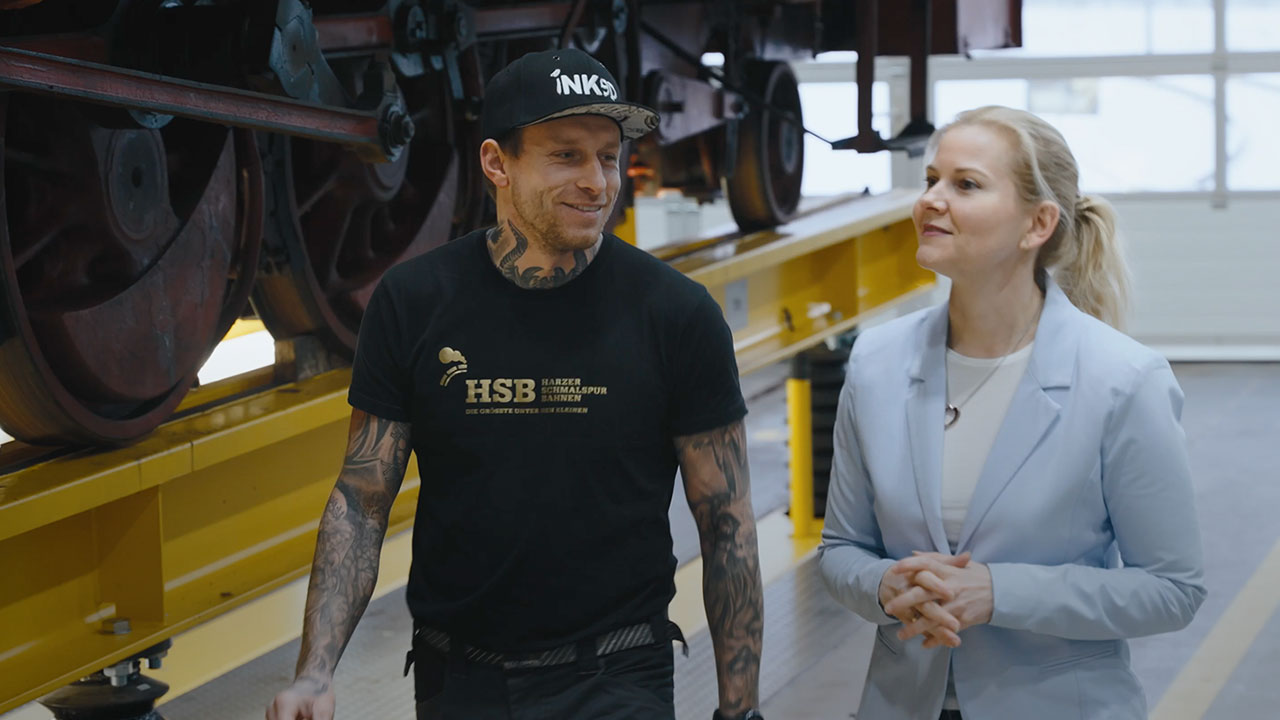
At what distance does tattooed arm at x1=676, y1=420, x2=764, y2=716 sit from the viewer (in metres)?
2.30

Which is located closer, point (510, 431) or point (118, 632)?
point (510, 431)

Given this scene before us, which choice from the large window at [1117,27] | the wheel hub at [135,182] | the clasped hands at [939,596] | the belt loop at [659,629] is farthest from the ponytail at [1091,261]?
the large window at [1117,27]

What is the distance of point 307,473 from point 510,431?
1.48m

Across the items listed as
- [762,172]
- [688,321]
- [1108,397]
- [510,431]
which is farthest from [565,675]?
[762,172]

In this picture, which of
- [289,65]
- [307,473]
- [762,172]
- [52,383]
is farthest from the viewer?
[762,172]

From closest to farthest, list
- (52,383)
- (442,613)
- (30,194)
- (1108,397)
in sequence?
(1108,397)
(442,613)
(52,383)
(30,194)

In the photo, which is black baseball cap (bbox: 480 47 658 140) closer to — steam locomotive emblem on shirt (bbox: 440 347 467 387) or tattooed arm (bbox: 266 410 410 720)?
steam locomotive emblem on shirt (bbox: 440 347 467 387)

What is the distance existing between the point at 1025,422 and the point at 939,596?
269 mm

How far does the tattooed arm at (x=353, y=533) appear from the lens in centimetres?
224

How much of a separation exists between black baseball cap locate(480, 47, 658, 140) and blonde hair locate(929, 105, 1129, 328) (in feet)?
1.55

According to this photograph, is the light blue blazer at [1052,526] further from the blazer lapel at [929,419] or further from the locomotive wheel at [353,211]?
the locomotive wheel at [353,211]

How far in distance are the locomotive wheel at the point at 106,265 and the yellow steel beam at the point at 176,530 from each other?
0.35 feet

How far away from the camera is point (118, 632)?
2.96m

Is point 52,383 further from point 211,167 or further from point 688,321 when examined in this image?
point 688,321
